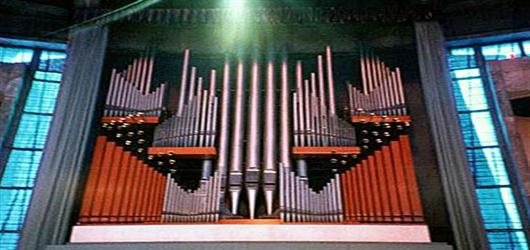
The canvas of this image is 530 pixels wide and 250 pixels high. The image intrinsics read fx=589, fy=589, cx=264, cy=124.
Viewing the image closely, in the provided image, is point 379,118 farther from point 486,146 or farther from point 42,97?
point 42,97

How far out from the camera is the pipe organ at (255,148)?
713 centimetres

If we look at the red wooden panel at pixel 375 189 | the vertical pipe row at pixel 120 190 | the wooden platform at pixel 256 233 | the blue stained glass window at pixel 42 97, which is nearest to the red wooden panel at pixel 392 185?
the red wooden panel at pixel 375 189

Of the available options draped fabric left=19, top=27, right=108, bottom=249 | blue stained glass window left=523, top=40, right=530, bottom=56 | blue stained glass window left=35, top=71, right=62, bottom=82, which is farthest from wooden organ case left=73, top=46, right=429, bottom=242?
blue stained glass window left=523, top=40, right=530, bottom=56

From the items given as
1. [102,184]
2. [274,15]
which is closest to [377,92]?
[274,15]

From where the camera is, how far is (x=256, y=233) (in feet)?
22.2

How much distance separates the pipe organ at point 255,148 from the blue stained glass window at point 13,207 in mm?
1255

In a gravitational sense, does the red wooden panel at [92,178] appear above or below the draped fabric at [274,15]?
below

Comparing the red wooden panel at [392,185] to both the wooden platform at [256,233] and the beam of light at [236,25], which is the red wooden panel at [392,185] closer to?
the wooden platform at [256,233]

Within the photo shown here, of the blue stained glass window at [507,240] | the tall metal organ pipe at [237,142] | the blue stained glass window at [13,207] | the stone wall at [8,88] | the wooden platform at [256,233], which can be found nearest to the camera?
the wooden platform at [256,233]

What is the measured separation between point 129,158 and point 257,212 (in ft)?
6.04

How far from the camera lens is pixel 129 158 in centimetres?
773

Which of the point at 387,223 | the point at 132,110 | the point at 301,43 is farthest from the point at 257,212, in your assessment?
the point at 301,43

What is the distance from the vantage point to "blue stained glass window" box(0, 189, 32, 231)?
793 centimetres

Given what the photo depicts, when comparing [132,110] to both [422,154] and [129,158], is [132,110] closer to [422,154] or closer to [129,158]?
[129,158]
